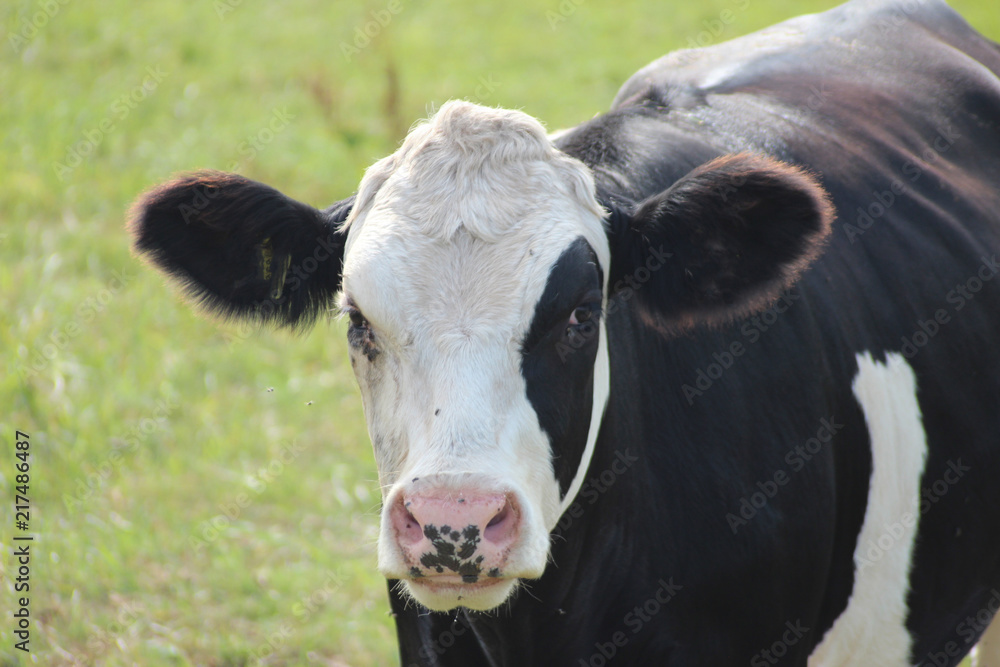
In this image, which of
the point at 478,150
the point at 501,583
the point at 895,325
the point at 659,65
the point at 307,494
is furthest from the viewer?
the point at 307,494

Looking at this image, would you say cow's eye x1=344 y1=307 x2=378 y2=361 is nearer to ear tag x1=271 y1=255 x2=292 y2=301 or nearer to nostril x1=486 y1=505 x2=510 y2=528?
ear tag x1=271 y1=255 x2=292 y2=301

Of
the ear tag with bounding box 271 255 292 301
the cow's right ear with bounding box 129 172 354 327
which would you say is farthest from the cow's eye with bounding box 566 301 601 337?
the ear tag with bounding box 271 255 292 301

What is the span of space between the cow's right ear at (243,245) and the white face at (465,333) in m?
0.18

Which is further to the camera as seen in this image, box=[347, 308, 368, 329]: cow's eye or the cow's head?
box=[347, 308, 368, 329]: cow's eye

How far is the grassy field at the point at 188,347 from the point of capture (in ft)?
15.3

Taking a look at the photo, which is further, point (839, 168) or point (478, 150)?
point (839, 168)

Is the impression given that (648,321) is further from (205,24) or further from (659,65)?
(205,24)

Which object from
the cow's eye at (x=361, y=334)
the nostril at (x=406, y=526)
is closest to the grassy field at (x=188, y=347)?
the cow's eye at (x=361, y=334)

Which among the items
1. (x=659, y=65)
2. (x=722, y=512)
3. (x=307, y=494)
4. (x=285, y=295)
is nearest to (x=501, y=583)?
(x=722, y=512)

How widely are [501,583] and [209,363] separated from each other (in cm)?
459


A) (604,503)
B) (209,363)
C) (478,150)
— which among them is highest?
(478,150)

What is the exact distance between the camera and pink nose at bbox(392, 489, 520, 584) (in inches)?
86.0

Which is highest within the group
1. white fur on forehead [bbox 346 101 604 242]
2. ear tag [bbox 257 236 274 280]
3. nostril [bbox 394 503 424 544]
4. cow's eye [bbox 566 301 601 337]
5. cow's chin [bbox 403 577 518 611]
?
white fur on forehead [bbox 346 101 604 242]

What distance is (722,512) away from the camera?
116 inches
